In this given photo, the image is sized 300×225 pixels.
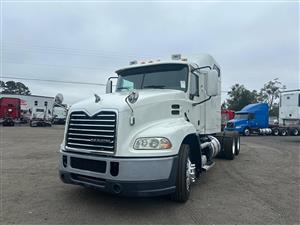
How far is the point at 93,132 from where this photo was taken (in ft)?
15.6

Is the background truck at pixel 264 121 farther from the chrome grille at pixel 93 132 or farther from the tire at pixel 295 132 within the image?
the chrome grille at pixel 93 132

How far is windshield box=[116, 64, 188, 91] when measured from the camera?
247 inches

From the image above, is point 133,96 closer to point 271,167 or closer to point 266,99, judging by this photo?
point 271,167

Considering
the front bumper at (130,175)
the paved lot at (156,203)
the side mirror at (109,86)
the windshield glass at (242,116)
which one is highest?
Result: the side mirror at (109,86)

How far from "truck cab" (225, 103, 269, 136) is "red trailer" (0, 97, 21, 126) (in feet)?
95.5

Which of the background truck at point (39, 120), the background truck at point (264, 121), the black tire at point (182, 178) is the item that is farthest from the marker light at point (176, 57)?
the background truck at point (39, 120)

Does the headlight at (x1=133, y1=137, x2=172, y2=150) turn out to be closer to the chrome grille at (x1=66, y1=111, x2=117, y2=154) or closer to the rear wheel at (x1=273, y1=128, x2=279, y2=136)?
the chrome grille at (x1=66, y1=111, x2=117, y2=154)

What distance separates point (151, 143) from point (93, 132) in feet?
3.40

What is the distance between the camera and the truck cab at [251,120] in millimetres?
28594

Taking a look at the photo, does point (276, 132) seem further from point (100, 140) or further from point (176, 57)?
point (100, 140)

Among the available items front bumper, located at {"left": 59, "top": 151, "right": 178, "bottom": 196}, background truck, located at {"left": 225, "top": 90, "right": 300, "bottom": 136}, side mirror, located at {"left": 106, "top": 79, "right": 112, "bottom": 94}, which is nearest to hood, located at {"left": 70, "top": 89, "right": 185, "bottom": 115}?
front bumper, located at {"left": 59, "top": 151, "right": 178, "bottom": 196}

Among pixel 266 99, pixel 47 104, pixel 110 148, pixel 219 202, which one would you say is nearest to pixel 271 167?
pixel 219 202

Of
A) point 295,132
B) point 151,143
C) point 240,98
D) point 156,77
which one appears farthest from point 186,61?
point 240,98

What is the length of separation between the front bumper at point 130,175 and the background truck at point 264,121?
23.2 m
